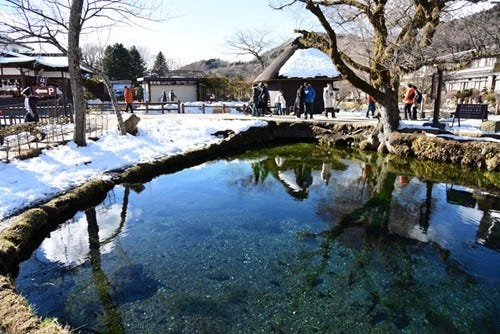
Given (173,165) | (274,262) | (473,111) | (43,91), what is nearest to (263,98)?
(173,165)

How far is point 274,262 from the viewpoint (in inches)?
215

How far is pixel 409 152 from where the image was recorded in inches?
496

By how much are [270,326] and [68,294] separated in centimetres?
251

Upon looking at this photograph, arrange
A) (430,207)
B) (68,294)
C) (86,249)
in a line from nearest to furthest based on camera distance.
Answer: (68,294)
(86,249)
(430,207)

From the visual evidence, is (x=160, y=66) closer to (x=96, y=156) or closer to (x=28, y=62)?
(x=28, y=62)

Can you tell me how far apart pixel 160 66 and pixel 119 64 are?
605 centimetres

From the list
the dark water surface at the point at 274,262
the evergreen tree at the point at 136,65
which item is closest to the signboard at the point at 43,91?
the dark water surface at the point at 274,262

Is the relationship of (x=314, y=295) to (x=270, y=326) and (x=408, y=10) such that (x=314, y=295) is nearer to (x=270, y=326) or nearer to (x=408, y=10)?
(x=270, y=326)

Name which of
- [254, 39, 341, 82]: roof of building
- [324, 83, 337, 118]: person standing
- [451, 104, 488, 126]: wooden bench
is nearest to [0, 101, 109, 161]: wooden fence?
[324, 83, 337, 118]: person standing

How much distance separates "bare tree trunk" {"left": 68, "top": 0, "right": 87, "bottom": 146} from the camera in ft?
30.7

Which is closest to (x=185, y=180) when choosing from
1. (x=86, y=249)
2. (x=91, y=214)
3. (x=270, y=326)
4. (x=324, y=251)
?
(x=91, y=214)

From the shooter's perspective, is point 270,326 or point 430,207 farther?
point 430,207

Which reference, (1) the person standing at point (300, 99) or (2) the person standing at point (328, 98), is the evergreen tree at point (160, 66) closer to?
(1) the person standing at point (300, 99)

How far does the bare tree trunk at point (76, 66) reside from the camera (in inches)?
368
